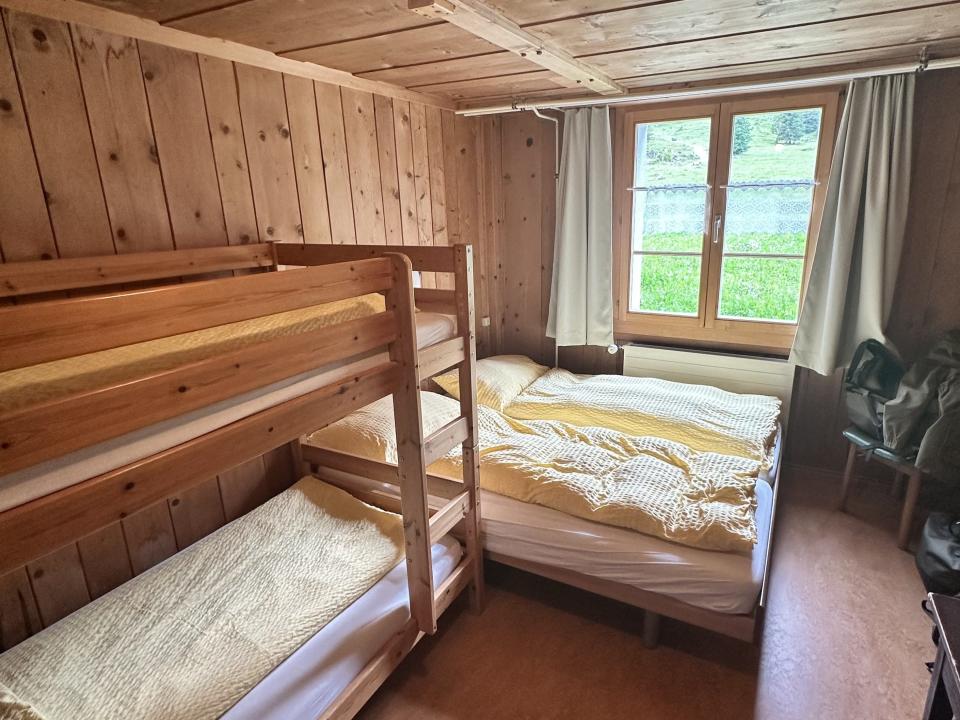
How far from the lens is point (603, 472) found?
7.11 ft

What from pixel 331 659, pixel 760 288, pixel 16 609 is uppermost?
pixel 760 288

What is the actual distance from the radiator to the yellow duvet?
2.33 m

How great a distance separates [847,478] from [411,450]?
223cm

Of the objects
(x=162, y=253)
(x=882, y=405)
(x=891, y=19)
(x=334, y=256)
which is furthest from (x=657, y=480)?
(x=162, y=253)

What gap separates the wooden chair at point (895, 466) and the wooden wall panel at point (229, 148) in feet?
9.06

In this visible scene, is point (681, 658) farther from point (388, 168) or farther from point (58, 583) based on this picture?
point (388, 168)

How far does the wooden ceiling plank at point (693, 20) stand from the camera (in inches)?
62.3

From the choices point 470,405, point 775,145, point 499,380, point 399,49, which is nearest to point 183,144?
point 399,49

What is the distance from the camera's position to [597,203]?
3248mm

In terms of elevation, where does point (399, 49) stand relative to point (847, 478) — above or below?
above

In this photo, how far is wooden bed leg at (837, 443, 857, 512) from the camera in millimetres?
2639

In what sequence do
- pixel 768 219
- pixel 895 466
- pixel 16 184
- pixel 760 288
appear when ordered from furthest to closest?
pixel 760 288
pixel 768 219
pixel 895 466
pixel 16 184

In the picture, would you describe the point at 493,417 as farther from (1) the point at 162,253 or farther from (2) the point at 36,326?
(2) the point at 36,326

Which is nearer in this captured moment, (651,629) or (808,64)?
(651,629)
